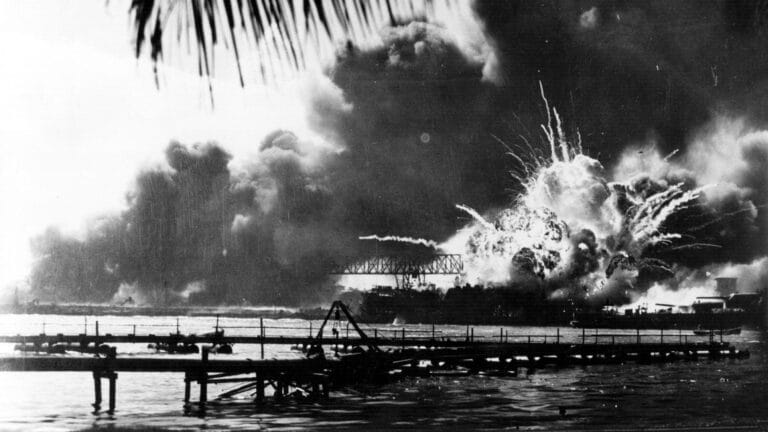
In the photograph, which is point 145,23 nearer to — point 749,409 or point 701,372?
point 749,409

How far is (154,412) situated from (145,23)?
4543 cm

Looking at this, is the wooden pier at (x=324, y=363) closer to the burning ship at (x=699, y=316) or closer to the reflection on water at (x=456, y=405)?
the reflection on water at (x=456, y=405)

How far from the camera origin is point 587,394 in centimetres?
5306

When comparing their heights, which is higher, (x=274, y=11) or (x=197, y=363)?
(x=274, y=11)

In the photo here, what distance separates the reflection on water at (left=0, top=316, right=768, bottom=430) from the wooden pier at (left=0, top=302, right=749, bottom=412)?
3.84ft

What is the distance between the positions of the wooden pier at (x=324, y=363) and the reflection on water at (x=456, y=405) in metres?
1.17

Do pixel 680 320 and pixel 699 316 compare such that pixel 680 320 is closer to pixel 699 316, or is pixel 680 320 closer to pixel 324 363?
pixel 699 316

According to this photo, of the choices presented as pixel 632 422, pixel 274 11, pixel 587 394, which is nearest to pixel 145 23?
pixel 274 11

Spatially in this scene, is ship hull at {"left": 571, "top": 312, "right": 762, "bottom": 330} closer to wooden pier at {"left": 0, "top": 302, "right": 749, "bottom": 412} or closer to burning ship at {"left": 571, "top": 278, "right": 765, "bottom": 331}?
burning ship at {"left": 571, "top": 278, "right": 765, "bottom": 331}

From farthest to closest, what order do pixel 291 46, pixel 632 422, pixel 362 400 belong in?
pixel 362 400
pixel 632 422
pixel 291 46

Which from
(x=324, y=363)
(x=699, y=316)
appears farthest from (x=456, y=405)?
(x=699, y=316)

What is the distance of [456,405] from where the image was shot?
1860 inches

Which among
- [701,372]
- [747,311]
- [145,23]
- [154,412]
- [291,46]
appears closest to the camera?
[145,23]

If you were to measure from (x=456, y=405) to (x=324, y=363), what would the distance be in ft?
25.0
